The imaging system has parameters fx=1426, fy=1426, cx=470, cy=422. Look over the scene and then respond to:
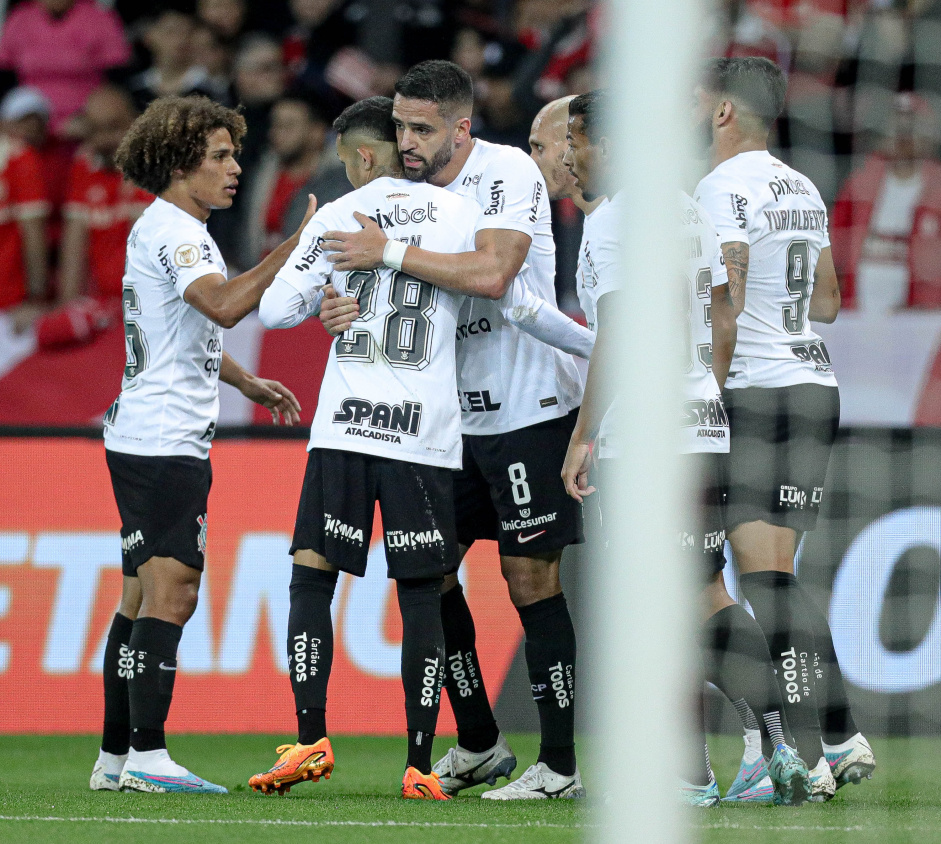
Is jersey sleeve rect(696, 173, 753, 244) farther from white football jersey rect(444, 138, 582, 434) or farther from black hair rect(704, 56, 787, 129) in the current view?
white football jersey rect(444, 138, 582, 434)

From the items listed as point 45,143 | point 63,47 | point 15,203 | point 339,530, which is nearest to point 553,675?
point 339,530

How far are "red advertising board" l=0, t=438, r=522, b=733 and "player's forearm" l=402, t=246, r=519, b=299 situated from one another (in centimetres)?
194

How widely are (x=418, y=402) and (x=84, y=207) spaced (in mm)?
4850

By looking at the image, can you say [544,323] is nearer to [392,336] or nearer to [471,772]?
[392,336]

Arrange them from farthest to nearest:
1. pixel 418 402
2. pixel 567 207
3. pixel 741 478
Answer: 1. pixel 567 207
2. pixel 741 478
3. pixel 418 402

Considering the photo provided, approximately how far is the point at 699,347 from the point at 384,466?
862 millimetres

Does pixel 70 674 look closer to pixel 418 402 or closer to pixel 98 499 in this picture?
pixel 98 499

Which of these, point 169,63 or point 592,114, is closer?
point 592,114

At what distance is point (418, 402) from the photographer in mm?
3703

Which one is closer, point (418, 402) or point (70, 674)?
point (418, 402)

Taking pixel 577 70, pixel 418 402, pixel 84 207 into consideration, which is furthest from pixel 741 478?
pixel 84 207

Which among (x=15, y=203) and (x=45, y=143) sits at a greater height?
(x=45, y=143)

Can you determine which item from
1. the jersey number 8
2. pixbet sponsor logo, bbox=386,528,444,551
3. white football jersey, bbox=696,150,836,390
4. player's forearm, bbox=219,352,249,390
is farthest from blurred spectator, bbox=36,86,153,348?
white football jersey, bbox=696,150,836,390

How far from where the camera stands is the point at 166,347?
4125 millimetres
